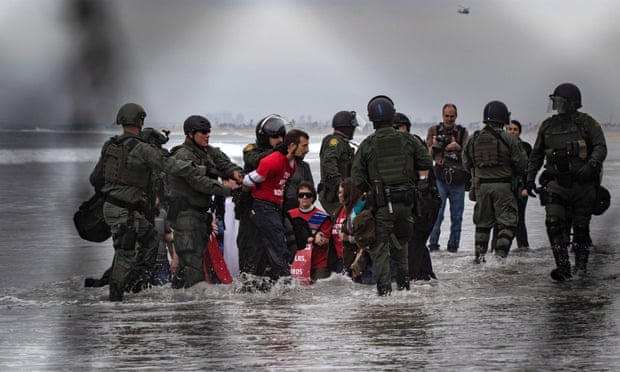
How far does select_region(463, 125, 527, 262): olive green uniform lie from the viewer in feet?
41.0

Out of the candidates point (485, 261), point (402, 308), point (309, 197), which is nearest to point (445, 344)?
point (402, 308)

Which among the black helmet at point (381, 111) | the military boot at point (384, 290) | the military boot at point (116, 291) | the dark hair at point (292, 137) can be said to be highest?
the black helmet at point (381, 111)

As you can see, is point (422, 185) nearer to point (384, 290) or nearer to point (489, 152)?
point (384, 290)

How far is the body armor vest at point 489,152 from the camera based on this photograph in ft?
41.0

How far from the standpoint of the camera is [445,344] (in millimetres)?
7773

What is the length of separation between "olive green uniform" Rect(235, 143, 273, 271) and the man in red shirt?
0.05 meters

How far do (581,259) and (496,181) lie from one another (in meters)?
1.29

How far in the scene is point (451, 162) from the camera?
14.5 metres

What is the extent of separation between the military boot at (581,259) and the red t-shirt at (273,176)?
2.84m

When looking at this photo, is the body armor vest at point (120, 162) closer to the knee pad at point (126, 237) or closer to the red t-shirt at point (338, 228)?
the knee pad at point (126, 237)

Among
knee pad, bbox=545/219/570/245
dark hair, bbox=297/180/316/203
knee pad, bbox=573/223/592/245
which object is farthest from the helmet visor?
knee pad, bbox=573/223/592/245

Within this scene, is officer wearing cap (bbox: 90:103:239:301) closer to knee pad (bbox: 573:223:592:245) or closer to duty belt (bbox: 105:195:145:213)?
→ duty belt (bbox: 105:195:145:213)

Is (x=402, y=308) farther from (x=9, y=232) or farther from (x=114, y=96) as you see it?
(x=9, y=232)

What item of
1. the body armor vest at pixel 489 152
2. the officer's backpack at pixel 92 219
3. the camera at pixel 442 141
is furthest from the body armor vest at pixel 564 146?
the officer's backpack at pixel 92 219
